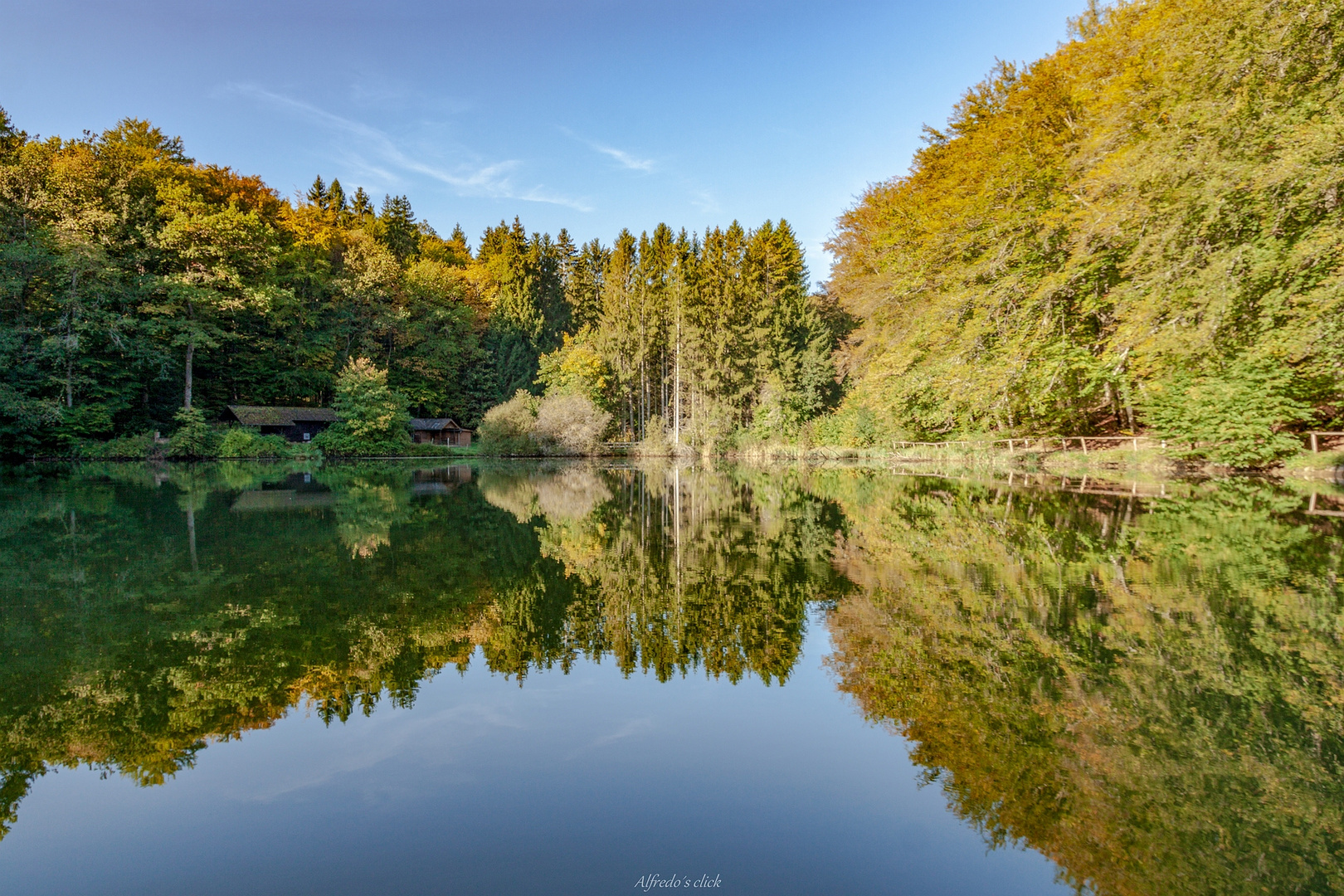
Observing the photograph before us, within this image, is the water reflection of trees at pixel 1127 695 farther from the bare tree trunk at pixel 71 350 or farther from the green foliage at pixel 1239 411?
the bare tree trunk at pixel 71 350

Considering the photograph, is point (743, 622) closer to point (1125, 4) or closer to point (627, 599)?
point (627, 599)

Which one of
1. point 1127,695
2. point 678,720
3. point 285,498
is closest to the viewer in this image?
point 1127,695

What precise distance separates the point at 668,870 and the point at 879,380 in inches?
890

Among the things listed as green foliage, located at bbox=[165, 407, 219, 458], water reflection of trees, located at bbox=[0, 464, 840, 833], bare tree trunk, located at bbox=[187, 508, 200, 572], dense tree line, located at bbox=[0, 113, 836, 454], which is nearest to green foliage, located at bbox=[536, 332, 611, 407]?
dense tree line, located at bbox=[0, 113, 836, 454]

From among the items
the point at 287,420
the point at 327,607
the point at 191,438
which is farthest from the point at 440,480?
the point at 287,420

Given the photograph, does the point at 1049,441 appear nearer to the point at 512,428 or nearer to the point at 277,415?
the point at 512,428

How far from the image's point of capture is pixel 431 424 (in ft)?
169

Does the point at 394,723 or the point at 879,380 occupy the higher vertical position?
the point at 879,380

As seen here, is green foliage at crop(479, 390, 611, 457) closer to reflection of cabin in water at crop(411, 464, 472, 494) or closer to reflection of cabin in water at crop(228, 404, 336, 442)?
reflection of cabin in water at crop(411, 464, 472, 494)

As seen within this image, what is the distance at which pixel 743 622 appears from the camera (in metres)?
6.49

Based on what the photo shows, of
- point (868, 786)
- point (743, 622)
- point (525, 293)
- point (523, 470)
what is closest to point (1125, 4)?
point (743, 622)

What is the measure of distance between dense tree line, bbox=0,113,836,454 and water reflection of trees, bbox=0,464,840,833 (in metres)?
27.6

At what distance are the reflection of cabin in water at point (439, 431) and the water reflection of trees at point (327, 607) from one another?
120ft

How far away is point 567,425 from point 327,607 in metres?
37.0
